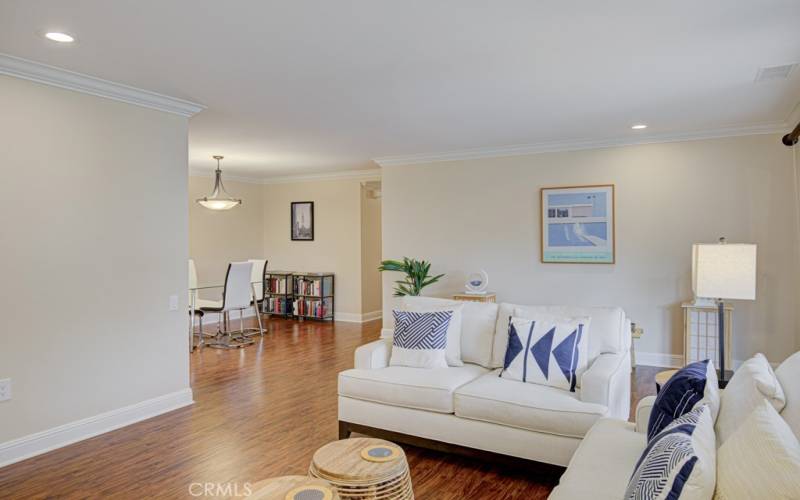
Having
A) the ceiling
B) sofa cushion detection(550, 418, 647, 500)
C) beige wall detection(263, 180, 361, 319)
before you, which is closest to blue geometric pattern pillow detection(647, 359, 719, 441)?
sofa cushion detection(550, 418, 647, 500)

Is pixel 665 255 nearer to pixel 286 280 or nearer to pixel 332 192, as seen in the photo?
pixel 332 192

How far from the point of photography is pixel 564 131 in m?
5.17

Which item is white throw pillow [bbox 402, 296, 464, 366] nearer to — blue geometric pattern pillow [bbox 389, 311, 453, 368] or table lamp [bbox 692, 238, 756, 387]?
blue geometric pattern pillow [bbox 389, 311, 453, 368]

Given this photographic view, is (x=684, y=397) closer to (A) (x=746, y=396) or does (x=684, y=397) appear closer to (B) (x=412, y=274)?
(A) (x=746, y=396)

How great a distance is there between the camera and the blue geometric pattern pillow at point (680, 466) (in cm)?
114

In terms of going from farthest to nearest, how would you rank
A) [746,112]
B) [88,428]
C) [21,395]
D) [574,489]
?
[746,112] < [88,428] < [21,395] < [574,489]

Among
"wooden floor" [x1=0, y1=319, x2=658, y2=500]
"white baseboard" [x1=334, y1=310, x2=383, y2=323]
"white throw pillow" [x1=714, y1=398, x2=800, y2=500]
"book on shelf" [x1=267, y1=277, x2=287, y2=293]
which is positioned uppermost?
"white throw pillow" [x1=714, y1=398, x2=800, y2=500]

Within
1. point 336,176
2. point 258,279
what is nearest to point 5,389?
point 258,279

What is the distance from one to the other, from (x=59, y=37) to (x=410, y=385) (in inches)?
109

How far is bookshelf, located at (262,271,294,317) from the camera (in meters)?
8.61

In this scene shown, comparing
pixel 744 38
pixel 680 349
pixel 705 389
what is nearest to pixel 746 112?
pixel 744 38

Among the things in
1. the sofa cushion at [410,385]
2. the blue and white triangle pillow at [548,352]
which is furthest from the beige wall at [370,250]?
the blue and white triangle pillow at [548,352]

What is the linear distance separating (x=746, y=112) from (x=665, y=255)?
1.56 metres

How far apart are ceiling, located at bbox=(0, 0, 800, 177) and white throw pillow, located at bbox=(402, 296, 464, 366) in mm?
1584
